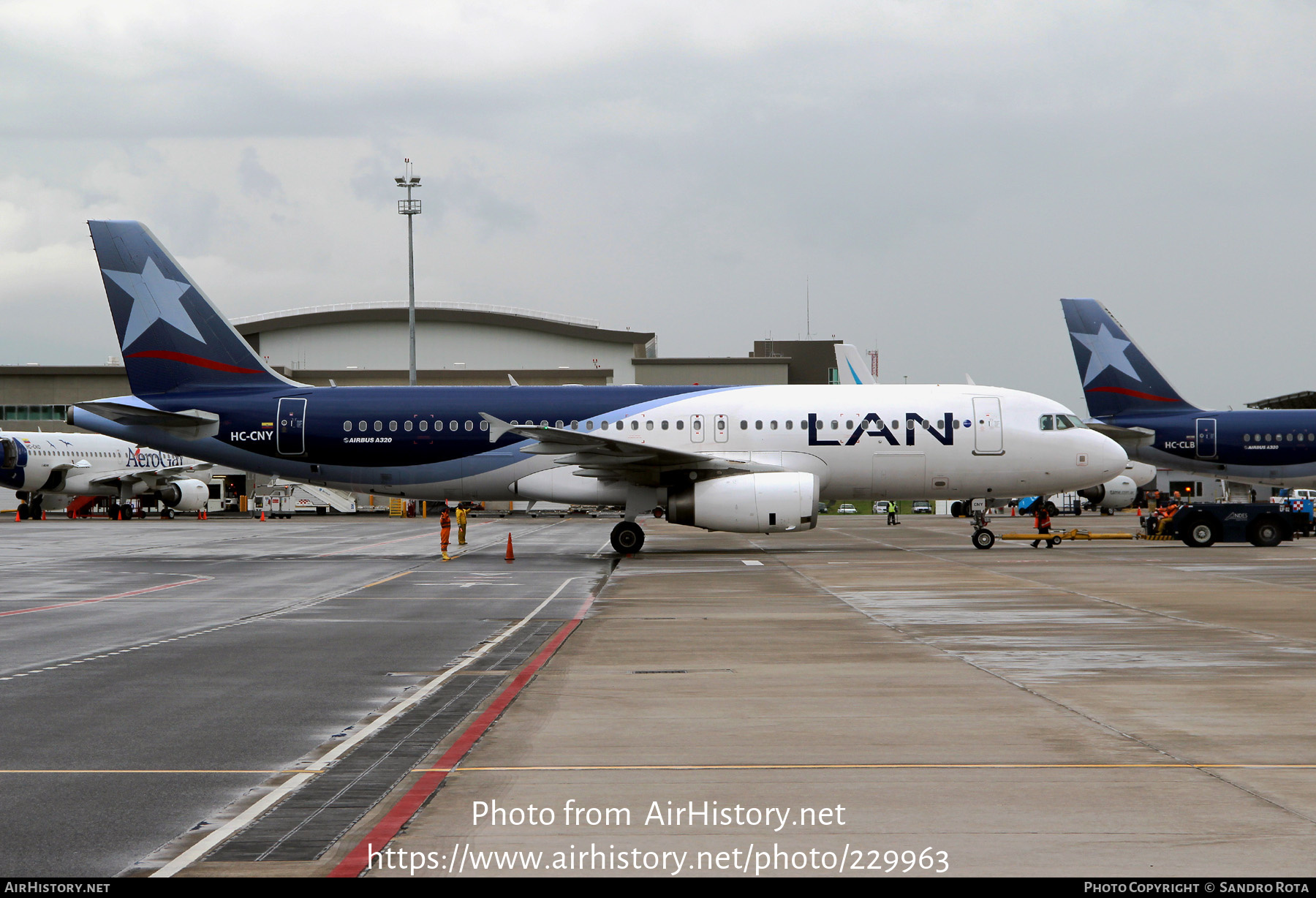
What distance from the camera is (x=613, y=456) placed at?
27594 millimetres

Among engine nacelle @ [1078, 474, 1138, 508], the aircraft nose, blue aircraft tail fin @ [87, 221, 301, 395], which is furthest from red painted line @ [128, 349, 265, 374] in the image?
engine nacelle @ [1078, 474, 1138, 508]

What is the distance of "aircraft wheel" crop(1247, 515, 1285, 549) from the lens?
3209 cm

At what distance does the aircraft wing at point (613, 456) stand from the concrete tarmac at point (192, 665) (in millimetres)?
2384

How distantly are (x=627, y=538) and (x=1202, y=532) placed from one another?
52.1 ft

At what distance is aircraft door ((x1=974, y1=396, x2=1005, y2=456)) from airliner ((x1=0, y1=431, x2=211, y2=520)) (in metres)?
50.0

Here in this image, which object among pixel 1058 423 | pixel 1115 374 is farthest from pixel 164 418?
pixel 1115 374

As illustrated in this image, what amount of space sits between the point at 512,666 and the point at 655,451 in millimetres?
14933

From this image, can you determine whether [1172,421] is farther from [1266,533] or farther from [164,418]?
[164,418]

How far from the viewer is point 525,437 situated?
29.7 metres

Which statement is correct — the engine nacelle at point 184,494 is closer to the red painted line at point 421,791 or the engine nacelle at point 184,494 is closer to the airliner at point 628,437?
the airliner at point 628,437

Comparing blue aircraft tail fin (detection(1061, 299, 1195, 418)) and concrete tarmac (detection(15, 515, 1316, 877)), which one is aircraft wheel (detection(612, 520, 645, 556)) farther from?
blue aircraft tail fin (detection(1061, 299, 1195, 418))

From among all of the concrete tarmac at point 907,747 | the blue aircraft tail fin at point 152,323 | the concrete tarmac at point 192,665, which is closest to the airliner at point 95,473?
the concrete tarmac at point 192,665

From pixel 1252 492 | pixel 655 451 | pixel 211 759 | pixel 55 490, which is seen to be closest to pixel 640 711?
pixel 211 759

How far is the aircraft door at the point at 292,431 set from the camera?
3011cm
